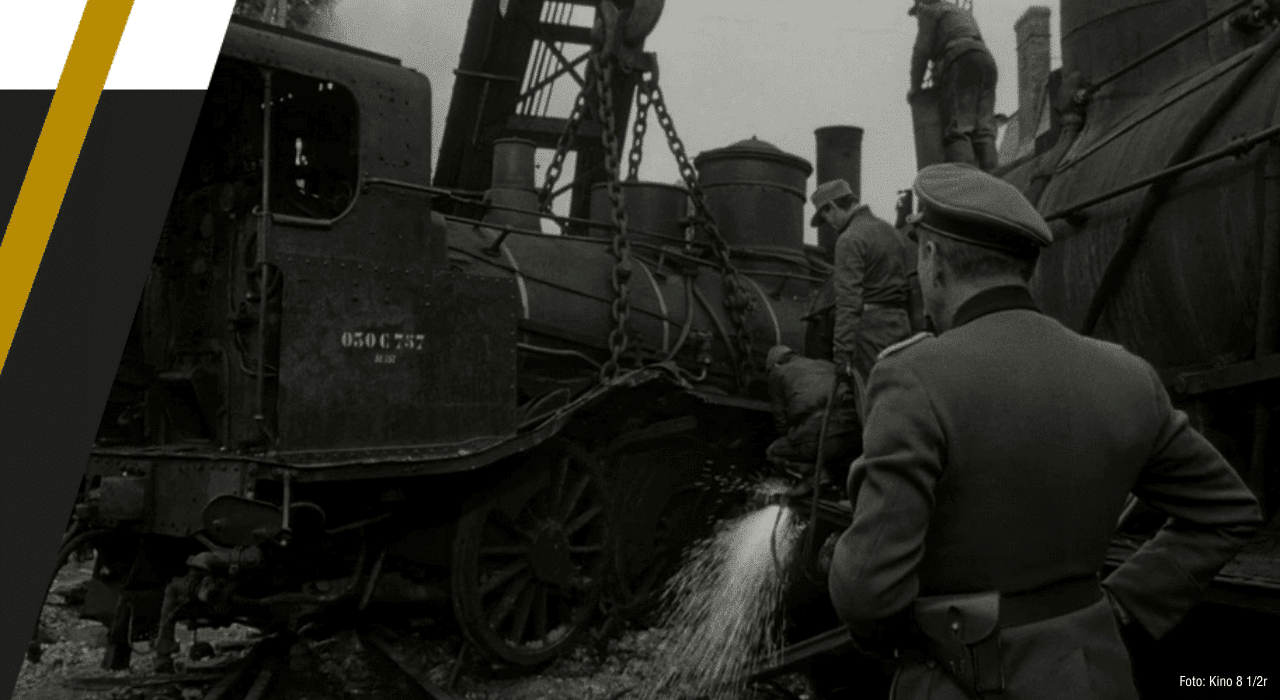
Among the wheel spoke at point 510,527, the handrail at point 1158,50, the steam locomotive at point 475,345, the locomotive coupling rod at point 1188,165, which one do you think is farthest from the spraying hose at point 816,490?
the handrail at point 1158,50

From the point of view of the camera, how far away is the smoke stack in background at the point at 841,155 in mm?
8781

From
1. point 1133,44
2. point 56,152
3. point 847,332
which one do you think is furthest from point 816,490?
point 56,152

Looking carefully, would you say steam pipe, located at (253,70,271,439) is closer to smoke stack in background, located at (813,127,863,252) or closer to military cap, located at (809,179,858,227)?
military cap, located at (809,179,858,227)

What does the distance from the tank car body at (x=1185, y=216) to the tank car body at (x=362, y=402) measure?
2700 millimetres

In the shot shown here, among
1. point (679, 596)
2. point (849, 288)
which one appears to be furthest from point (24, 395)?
point (679, 596)

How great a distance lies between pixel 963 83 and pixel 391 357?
13.4 feet

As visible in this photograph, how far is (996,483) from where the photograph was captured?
1.69 m

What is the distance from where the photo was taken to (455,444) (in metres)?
5.04

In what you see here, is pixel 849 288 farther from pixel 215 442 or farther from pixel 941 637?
pixel 941 637

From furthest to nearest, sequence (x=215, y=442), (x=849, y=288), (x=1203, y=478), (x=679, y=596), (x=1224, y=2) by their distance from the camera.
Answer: (x=679, y=596)
(x=849, y=288)
(x=215, y=442)
(x=1224, y=2)
(x=1203, y=478)

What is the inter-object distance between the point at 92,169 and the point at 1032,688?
3.02 meters

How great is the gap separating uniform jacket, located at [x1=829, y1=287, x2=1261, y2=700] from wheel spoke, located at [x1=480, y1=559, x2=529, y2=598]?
Answer: 3.80 meters

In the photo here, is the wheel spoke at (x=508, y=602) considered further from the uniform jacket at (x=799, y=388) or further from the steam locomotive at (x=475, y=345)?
the uniform jacket at (x=799, y=388)

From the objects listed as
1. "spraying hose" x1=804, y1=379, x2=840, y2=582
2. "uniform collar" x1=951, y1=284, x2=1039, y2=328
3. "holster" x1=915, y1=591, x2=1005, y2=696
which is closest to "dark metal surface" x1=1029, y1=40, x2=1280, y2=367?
"spraying hose" x1=804, y1=379, x2=840, y2=582
